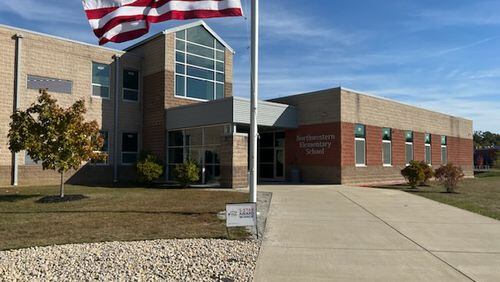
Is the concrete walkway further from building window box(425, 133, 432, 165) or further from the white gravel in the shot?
building window box(425, 133, 432, 165)

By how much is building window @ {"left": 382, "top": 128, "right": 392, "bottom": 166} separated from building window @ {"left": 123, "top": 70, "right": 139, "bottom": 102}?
15.8 m

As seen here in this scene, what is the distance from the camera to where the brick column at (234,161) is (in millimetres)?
22047

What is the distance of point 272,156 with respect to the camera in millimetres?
29484

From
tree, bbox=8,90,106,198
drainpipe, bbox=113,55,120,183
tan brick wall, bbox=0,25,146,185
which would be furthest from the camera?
drainpipe, bbox=113,55,120,183

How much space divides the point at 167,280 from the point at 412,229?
6.51m

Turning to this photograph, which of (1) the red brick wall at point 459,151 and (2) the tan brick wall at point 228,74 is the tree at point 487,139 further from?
(2) the tan brick wall at point 228,74

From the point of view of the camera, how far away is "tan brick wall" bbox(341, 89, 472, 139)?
87.1ft

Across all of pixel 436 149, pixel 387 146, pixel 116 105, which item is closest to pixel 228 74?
pixel 116 105

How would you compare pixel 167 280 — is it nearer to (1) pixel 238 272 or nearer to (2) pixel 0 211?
(1) pixel 238 272

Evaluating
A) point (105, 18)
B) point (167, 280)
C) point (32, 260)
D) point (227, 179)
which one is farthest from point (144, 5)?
point (227, 179)

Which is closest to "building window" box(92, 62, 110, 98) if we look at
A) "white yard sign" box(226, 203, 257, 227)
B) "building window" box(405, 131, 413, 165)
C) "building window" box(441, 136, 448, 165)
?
"white yard sign" box(226, 203, 257, 227)

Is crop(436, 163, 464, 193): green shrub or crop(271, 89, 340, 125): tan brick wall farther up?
crop(271, 89, 340, 125): tan brick wall

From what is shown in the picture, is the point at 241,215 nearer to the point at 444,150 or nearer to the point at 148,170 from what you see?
the point at 148,170

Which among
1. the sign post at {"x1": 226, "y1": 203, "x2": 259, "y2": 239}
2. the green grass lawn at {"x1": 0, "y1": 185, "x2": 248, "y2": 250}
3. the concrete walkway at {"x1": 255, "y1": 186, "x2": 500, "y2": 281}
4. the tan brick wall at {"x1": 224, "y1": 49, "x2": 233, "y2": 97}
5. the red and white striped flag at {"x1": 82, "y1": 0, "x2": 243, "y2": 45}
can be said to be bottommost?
the concrete walkway at {"x1": 255, "y1": 186, "x2": 500, "y2": 281}
